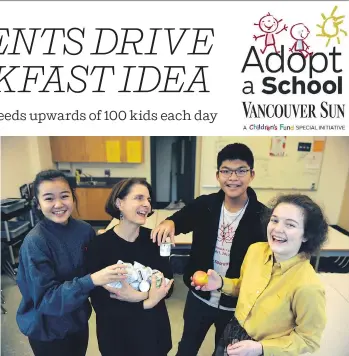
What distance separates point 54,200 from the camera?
1.01 metres

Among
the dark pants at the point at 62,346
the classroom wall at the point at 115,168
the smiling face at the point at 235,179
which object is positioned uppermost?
the smiling face at the point at 235,179

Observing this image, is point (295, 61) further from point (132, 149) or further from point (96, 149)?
point (96, 149)

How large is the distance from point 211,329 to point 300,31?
85.8 inches

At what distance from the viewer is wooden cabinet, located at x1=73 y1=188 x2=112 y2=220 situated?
3945mm

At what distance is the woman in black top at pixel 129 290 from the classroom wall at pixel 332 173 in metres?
2.58

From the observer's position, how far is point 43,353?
1.11m

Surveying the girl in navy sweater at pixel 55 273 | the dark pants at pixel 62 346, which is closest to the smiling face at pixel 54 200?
the girl in navy sweater at pixel 55 273

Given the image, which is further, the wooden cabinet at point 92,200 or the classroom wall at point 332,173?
the wooden cabinet at point 92,200

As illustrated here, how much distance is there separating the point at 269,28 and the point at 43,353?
1.51m

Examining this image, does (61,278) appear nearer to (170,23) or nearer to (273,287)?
(273,287)

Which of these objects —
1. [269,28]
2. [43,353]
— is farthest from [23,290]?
[269,28]

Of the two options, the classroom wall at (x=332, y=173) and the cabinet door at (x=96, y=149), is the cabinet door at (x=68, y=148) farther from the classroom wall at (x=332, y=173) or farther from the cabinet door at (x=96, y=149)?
the classroom wall at (x=332, y=173)

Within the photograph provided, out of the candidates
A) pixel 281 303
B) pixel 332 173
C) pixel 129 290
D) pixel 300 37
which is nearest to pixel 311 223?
pixel 281 303

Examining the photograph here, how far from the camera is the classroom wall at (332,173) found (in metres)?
3.48
